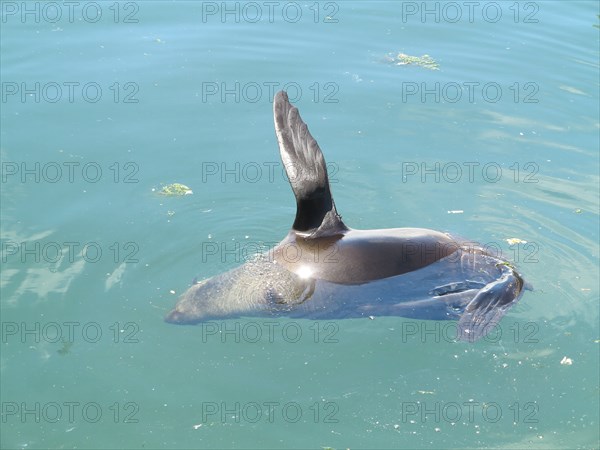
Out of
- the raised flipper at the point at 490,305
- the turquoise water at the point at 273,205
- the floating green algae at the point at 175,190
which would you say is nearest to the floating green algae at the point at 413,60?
the turquoise water at the point at 273,205

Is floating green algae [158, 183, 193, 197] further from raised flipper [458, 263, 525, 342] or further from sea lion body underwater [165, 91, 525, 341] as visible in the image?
raised flipper [458, 263, 525, 342]

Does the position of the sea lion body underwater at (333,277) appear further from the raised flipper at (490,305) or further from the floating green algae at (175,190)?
the floating green algae at (175,190)

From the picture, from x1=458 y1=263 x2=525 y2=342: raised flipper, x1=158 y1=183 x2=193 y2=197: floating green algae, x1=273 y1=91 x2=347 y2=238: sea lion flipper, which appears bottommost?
x1=458 y1=263 x2=525 y2=342: raised flipper

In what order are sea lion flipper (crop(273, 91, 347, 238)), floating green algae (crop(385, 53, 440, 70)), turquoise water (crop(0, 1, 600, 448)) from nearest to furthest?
turquoise water (crop(0, 1, 600, 448)) < sea lion flipper (crop(273, 91, 347, 238)) < floating green algae (crop(385, 53, 440, 70))

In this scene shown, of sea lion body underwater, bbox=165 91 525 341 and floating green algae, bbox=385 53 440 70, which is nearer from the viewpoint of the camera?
sea lion body underwater, bbox=165 91 525 341

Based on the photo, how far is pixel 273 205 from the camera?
318 inches

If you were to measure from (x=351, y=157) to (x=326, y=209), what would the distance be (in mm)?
2482

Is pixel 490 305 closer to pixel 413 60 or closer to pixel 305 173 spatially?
pixel 305 173

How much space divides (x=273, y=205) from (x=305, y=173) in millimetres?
1705

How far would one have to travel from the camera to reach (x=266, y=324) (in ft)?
21.6

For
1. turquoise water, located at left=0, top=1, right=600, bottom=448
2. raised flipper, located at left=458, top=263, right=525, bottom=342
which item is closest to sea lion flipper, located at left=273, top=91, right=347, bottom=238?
turquoise water, located at left=0, top=1, right=600, bottom=448

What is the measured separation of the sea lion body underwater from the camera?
21.1ft

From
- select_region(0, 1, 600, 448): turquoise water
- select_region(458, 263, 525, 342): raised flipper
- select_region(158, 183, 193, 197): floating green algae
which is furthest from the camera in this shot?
select_region(158, 183, 193, 197): floating green algae

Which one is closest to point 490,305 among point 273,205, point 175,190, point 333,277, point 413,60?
point 333,277
